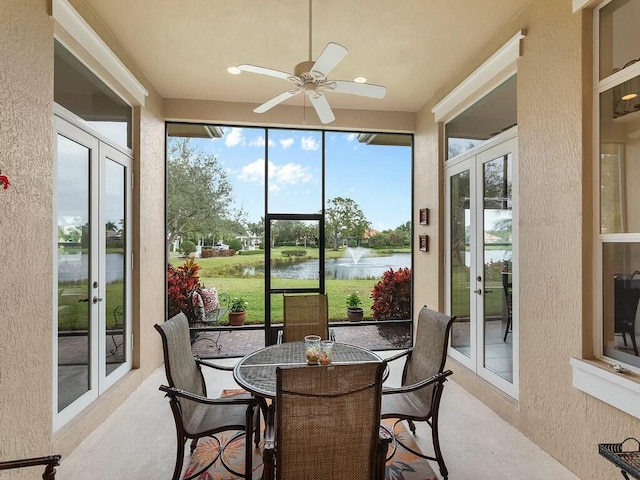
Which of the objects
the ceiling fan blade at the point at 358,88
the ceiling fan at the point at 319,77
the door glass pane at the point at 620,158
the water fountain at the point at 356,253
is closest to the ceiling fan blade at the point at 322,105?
the ceiling fan at the point at 319,77

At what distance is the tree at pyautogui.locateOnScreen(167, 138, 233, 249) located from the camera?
482 centimetres

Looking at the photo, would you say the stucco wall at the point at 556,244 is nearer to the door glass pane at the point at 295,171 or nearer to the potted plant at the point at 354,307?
the potted plant at the point at 354,307

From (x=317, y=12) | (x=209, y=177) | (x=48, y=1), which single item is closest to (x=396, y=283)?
(x=209, y=177)

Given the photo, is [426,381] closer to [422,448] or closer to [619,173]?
[422,448]

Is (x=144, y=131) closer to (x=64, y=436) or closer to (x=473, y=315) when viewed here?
(x=64, y=436)

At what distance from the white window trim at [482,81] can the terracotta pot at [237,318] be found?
364 centimetres

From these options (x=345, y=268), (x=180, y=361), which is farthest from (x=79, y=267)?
(x=345, y=268)

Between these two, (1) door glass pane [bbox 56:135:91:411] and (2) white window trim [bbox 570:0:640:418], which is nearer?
(2) white window trim [bbox 570:0:640:418]

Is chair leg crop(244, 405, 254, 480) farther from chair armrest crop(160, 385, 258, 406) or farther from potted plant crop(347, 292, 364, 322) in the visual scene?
potted plant crop(347, 292, 364, 322)

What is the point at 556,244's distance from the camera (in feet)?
8.42

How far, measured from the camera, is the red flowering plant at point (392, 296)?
5316mm

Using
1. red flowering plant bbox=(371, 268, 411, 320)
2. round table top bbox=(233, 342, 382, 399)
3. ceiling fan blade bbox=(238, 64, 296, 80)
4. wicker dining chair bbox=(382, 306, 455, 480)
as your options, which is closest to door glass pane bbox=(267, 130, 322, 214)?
red flowering plant bbox=(371, 268, 411, 320)

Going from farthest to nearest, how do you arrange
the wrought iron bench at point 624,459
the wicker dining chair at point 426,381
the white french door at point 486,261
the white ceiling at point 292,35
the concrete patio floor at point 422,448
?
the white french door at point 486,261, the white ceiling at point 292,35, the concrete patio floor at point 422,448, the wicker dining chair at point 426,381, the wrought iron bench at point 624,459

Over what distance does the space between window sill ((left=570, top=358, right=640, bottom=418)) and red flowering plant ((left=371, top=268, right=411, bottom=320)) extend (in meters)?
3.00
